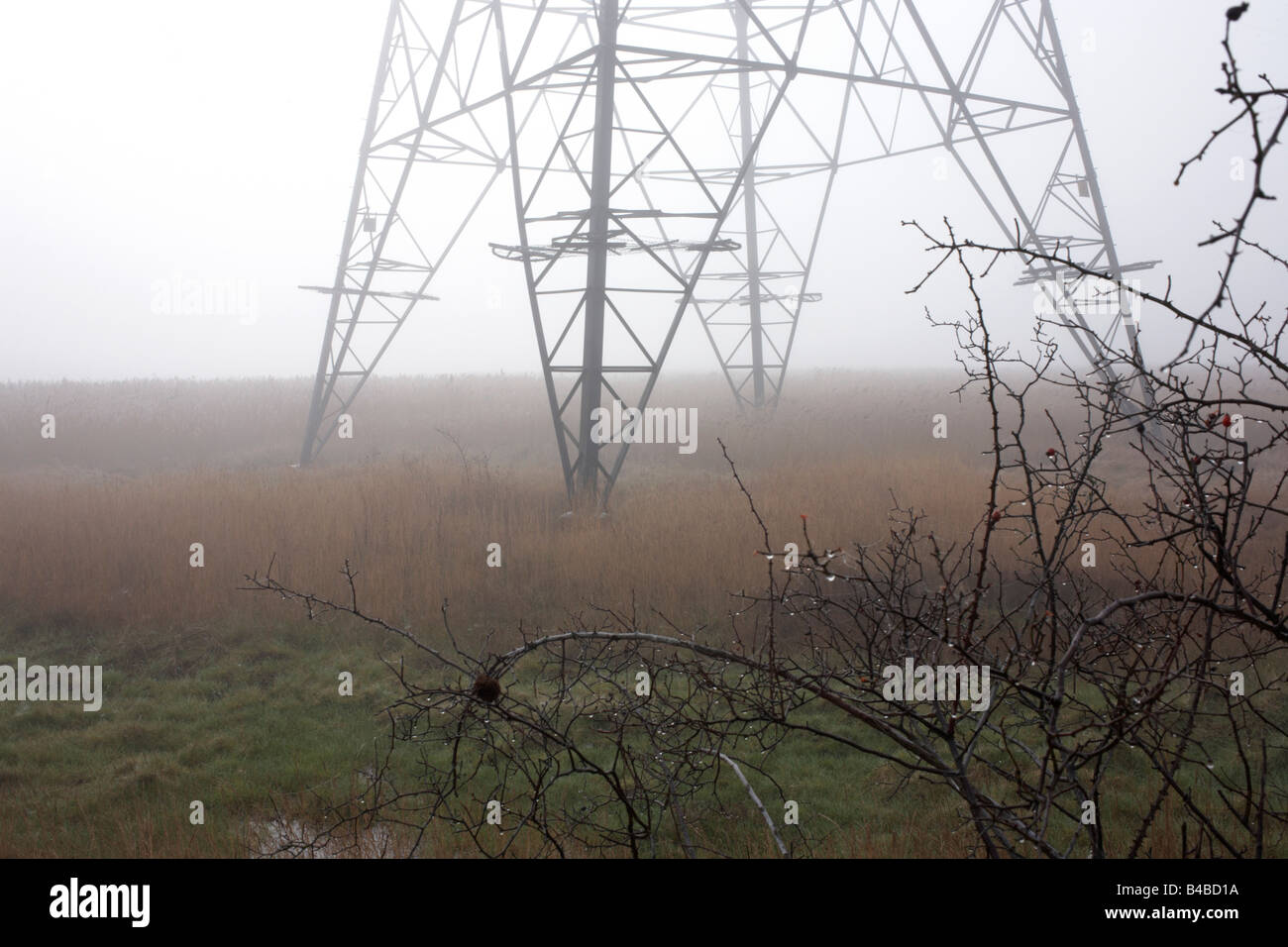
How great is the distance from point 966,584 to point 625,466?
731cm

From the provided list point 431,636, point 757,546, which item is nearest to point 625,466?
point 757,546

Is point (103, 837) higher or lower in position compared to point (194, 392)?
lower

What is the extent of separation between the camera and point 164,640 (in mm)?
7234

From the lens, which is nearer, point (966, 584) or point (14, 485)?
point (966, 584)

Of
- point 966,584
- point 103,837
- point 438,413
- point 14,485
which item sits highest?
point 438,413

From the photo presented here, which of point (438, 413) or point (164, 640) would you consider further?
point (438, 413)

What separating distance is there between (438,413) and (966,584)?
1503cm

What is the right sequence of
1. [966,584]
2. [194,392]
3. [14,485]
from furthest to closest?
[194,392]
[14,485]
[966,584]

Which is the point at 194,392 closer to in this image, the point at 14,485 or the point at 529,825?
the point at 14,485

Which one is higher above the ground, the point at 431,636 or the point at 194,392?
the point at 194,392
